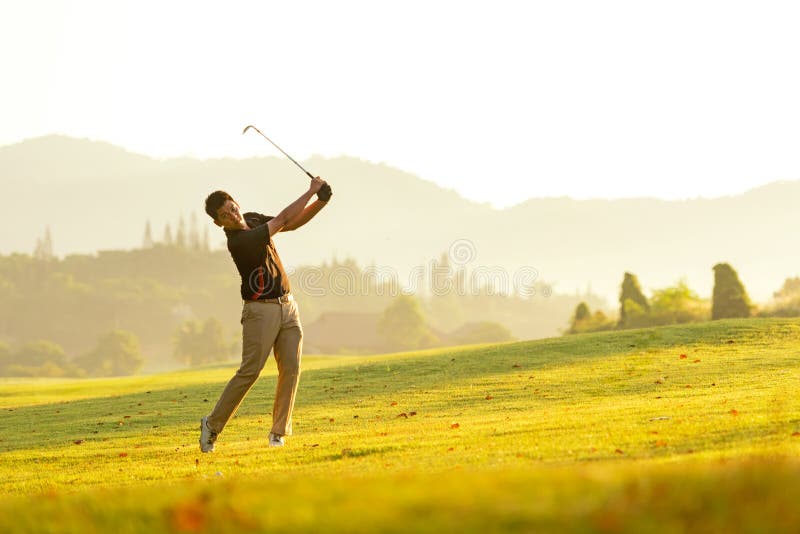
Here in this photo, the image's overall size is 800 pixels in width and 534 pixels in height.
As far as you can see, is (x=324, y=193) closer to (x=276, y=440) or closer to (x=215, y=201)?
(x=215, y=201)

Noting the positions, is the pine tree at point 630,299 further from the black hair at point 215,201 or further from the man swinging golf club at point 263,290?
the black hair at point 215,201

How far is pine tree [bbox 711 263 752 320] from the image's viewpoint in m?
53.9

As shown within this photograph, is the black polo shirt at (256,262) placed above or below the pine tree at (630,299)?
above

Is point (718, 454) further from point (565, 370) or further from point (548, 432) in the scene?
point (565, 370)

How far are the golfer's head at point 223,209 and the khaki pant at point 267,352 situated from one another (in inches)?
46.5

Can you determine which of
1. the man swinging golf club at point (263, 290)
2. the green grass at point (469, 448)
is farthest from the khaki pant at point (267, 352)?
the green grass at point (469, 448)

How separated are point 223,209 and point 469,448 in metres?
4.66

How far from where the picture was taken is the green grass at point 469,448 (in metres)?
5.14

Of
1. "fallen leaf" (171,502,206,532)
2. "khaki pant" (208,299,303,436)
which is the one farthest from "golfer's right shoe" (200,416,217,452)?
"fallen leaf" (171,502,206,532)

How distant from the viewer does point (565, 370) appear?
28.3 meters

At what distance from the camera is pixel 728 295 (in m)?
54.1

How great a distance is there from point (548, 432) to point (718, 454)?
403 cm

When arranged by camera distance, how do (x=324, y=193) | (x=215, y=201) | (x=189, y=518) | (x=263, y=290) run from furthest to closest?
(x=263, y=290) → (x=215, y=201) → (x=324, y=193) → (x=189, y=518)

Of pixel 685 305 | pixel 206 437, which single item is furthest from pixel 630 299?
pixel 206 437
